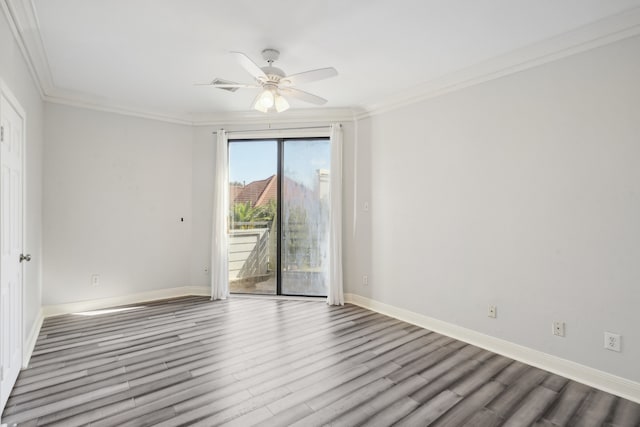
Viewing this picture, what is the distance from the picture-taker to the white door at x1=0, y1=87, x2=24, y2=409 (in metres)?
2.10

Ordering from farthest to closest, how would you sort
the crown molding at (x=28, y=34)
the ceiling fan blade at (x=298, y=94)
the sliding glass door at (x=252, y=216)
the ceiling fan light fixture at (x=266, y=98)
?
the sliding glass door at (x=252, y=216) → the ceiling fan blade at (x=298, y=94) → the ceiling fan light fixture at (x=266, y=98) → the crown molding at (x=28, y=34)

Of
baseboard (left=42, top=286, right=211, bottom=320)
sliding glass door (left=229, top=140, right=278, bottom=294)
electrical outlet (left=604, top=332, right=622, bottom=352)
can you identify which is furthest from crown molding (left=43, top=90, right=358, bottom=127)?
electrical outlet (left=604, top=332, right=622, bottom=352)

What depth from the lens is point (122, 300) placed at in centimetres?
434

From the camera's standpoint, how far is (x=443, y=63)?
10.2 feet

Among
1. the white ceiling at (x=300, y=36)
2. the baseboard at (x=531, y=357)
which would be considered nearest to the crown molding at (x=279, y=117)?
the white ceiling at (x=300, y=36)

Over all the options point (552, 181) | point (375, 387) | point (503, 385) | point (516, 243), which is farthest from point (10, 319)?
point (552, 181)

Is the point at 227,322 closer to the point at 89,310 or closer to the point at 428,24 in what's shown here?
the point at 89,310

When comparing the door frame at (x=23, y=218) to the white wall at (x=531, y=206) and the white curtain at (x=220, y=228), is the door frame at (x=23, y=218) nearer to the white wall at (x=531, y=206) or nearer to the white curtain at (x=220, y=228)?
the white curtain at (x=220, y=228)

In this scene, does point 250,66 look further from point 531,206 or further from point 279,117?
point 531,206

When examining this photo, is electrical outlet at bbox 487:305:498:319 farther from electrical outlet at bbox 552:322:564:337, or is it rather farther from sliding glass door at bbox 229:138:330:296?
sliding glass door at bbox 229:138:330:296

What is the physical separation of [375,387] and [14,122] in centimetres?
327

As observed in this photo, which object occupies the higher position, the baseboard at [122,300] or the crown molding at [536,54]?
the crown molding at [536,54]

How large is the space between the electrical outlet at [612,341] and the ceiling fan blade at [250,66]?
3263 millimetres

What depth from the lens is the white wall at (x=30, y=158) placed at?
2.28m
